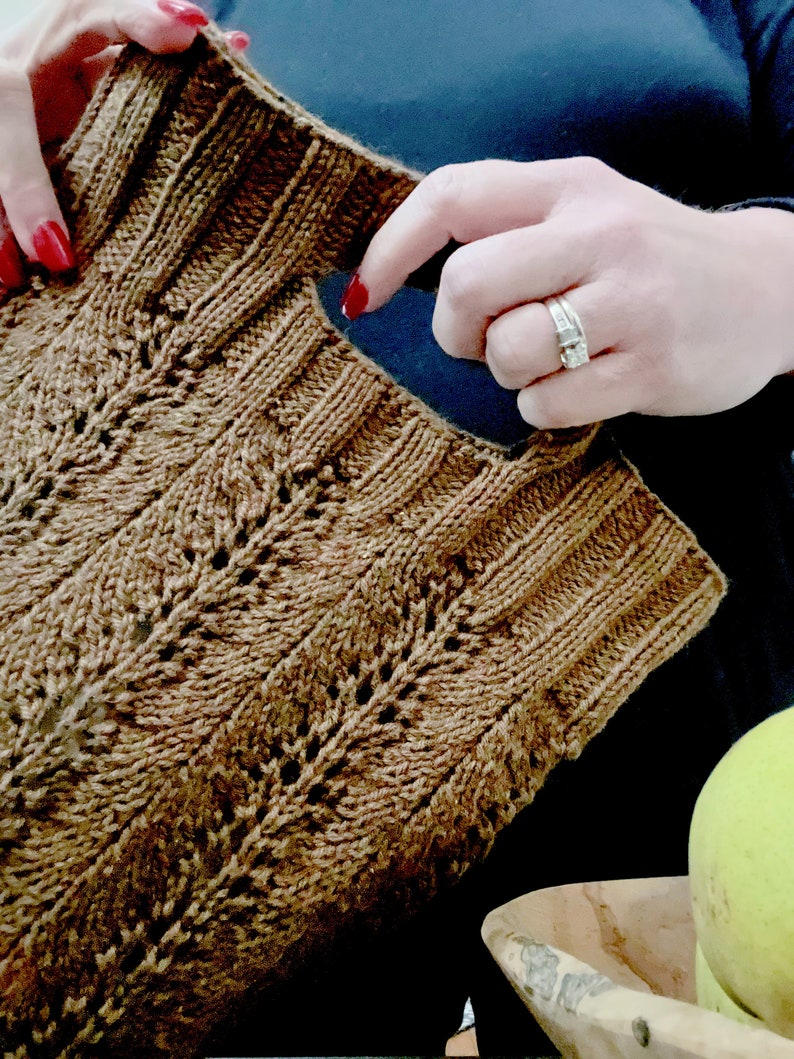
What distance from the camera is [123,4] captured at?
33cm

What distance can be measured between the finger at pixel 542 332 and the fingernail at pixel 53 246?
0.21 meters

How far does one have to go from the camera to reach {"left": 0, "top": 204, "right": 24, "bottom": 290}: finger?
1.16ft

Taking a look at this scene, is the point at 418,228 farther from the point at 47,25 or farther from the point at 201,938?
the point at 201,938

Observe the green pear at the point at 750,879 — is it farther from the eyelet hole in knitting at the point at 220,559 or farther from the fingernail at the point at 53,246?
the fingernail at the point at 53,246

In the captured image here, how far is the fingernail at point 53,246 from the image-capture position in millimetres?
340

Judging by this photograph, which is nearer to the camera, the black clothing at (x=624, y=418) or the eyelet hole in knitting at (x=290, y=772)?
the eyelet hole in knitting at (x=290, y=772)

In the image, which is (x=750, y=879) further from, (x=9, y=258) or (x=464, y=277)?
(x=9, y=258)

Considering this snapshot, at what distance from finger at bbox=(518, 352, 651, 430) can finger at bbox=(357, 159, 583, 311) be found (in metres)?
0.08

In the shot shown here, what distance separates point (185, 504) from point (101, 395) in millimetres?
66

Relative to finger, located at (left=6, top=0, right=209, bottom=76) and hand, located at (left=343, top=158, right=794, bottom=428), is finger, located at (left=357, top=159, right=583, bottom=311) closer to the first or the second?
hand, located at (left=343, top=158, right=794, bottom=428)

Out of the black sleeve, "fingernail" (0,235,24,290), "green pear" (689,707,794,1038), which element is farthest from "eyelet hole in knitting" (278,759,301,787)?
the black sleeve

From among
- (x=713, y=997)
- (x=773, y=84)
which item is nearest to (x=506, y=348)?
(x=713, y=997)

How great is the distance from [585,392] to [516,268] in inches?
2.6

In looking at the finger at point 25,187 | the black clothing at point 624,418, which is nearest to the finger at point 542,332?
the black clothing at point 624,418
